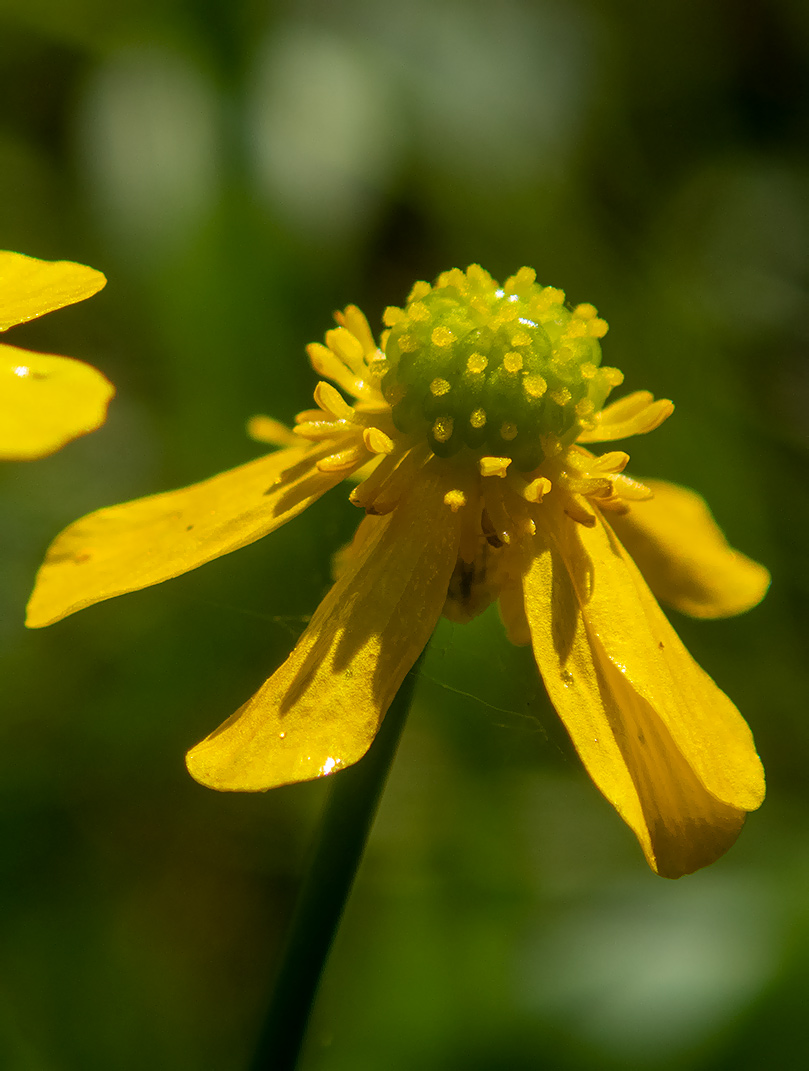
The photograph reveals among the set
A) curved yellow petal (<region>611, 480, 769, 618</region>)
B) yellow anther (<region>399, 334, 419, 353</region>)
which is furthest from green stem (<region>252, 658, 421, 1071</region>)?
curved yellow petal (<region>611, 480, 769, 618</region>)

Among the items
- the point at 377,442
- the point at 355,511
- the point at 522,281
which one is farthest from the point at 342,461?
the point at 355,511

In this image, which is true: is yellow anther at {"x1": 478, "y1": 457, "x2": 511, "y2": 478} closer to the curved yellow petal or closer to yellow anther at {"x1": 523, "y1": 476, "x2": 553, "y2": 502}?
yellow anther at {"x1": 523, "y1": 476, "x2": 553, "y2": 502}

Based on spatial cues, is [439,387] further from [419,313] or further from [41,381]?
[41,381]

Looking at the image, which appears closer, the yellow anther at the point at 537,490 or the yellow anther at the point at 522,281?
the yellow anther at the point at 537,490

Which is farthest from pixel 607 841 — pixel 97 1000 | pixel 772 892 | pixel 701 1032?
pixel 97 1000

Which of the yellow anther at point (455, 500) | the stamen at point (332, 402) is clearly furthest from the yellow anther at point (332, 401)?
the yellow anther at point (455, 500)

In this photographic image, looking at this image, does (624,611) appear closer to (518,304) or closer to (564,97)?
(518,304)

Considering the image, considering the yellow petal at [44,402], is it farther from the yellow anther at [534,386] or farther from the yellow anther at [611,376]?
the yellow anther at [611,376]
